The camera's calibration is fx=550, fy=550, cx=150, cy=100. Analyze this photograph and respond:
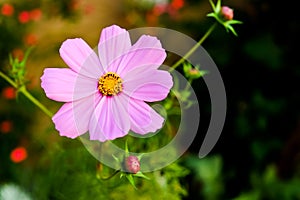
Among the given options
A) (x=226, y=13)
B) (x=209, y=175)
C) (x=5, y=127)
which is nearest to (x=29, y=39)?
(x=5, y=127)

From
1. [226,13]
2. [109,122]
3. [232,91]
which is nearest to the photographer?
[109,122]

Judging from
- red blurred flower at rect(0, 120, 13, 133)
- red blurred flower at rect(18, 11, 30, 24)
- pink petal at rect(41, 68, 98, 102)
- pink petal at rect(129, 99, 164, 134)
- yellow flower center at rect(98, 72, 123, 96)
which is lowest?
red blurred flower at rect(0, 120, 13, 133)

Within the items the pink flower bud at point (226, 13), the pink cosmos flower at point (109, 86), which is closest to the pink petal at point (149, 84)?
the pink cosmos flower at point (109, 86)

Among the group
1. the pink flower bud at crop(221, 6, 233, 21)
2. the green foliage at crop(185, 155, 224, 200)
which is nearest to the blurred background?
the green foliage at crop(185, 155, 224, 200)

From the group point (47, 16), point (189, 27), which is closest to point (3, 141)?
point (47, 16)

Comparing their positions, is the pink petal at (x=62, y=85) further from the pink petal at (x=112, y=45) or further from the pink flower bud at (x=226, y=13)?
the pink flower bud at (x=226, y=13)

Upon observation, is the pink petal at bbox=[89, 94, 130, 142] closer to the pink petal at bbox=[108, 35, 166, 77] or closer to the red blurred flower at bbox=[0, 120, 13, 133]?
the pink petal at bbox=[108, 35, 166, 77]

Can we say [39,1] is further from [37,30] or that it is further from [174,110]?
[174,110]

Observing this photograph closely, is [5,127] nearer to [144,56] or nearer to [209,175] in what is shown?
[209,175]
